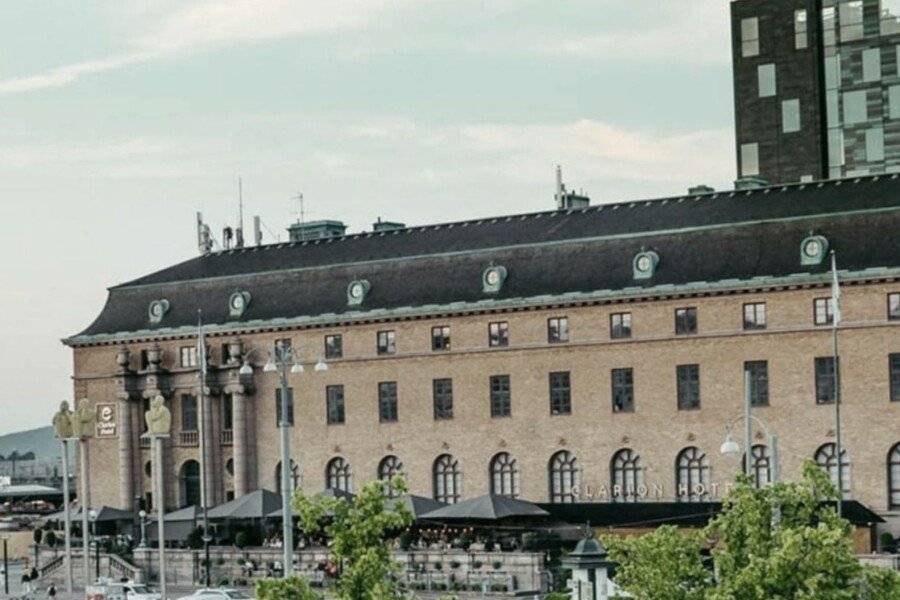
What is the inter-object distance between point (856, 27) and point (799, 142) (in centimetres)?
824

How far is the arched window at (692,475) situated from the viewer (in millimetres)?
99069

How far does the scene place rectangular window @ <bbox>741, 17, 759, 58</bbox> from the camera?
439 ft

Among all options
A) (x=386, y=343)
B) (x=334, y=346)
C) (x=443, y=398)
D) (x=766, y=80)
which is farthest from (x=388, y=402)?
(x=766, y=80)

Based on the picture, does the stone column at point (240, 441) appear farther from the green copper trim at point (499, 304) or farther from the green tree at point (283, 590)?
the green tree at point (283, 590)

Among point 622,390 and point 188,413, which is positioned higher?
point 622,390

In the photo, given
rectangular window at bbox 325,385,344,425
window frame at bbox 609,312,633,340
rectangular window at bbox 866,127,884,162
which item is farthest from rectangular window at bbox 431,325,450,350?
rectangular window at bbox 866,127,884,162

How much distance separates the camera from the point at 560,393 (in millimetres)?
104438

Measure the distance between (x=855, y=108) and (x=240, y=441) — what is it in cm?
4387

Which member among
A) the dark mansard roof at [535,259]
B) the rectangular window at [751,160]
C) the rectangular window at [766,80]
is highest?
the rectangular window at [766,80]

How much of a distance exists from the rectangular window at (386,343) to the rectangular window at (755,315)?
20346 millimetres

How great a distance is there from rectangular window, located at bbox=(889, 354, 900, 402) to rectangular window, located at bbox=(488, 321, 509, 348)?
2018 centimetres

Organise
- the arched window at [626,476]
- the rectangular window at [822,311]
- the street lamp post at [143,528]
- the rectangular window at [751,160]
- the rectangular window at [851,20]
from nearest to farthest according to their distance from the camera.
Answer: the rectangular window at [822,311], the arched window at [626,476], the street lamp post at [143,528], the rectangular window at [751,160], the rectangular window at [851,20]

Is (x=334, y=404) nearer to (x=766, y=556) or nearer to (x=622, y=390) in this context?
(x=622, y=390)

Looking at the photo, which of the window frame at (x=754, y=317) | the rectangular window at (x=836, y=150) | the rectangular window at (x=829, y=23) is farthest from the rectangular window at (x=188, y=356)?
the rectangular window at (x=829, y=23)
